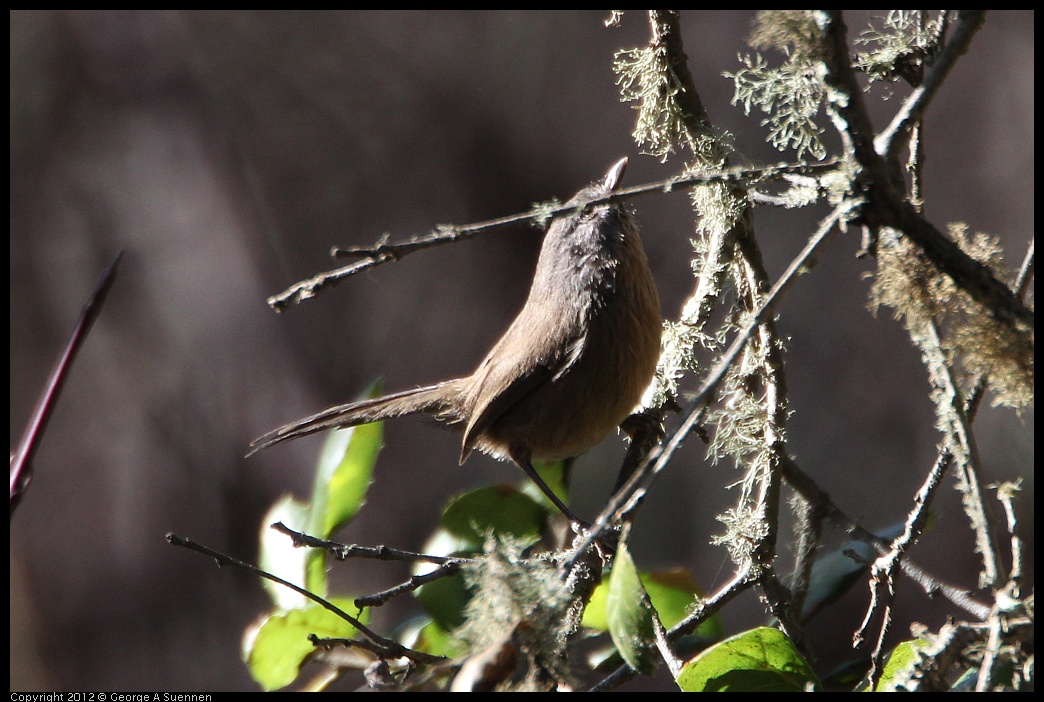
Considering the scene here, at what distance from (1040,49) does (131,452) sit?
468 cm

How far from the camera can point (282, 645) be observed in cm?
139

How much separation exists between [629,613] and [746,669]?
27cm

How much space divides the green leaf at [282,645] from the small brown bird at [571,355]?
83cm

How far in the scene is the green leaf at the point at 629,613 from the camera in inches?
35.0

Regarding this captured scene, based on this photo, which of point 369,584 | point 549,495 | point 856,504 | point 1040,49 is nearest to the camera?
point 1040,49

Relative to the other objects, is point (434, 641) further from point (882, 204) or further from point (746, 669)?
point (882, 204)

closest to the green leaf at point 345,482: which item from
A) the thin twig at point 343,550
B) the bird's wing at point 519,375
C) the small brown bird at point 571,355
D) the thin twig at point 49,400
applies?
the thin twig at point 343,550

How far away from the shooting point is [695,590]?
1550mm

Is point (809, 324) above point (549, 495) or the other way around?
above

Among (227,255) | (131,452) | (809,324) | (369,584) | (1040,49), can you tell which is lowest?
(369,584)

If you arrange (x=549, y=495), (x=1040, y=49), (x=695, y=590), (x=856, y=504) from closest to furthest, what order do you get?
(x=1040, y=49)
(x=695, y=590)
(x=549, y=495)
(x=856, y=504)

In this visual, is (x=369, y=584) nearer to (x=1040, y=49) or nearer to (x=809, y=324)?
(x=809, y=324)

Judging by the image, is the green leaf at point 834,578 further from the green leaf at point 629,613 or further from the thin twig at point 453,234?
the thin twig at point 453,234
